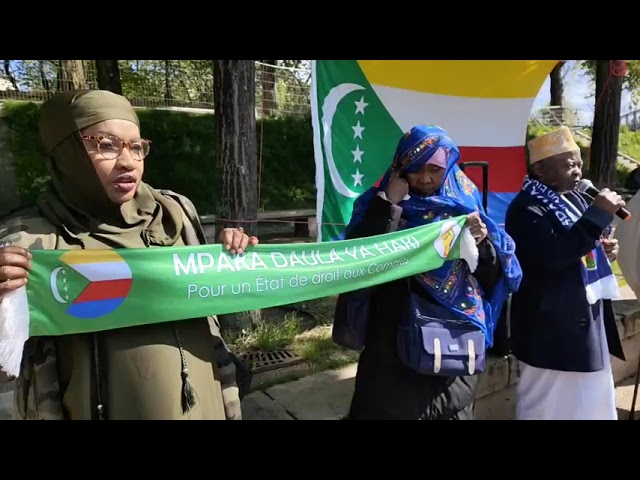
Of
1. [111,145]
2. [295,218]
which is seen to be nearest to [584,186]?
[111,145]

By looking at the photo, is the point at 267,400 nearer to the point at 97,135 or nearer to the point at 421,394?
the point at 421,394

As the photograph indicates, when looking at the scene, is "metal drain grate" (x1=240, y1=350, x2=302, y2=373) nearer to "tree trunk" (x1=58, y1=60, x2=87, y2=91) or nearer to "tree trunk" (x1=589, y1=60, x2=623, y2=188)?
"tree trunk" (x1=58, y1=60, x2=87, y2=91)

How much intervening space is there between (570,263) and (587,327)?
382 millimetres

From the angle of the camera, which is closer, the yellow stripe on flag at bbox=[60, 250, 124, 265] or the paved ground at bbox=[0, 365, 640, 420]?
the yellow stripe on flag at bbox=[60, 250, 124, 265]

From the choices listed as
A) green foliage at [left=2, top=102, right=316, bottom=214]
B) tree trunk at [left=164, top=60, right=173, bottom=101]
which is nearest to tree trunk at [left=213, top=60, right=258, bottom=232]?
green foliage at [left=2, top=102, right=316, bottom=214]

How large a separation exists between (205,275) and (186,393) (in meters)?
0.42

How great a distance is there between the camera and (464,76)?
14.6 ft

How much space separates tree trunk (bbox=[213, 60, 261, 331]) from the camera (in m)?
3.96

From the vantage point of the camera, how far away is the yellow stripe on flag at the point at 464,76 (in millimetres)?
3969

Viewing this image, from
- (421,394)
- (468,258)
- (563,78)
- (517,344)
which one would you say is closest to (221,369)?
(421,394)

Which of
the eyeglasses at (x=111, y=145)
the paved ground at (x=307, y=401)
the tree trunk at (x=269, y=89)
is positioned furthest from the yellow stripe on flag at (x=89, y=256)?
the tree trunk at (x=269, y=89)

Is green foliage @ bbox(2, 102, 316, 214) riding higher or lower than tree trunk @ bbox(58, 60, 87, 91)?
lower

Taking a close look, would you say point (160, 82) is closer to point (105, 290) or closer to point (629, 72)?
point (105, 290)

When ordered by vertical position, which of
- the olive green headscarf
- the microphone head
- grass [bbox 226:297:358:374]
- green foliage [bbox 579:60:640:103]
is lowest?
grass [bbox 226:297:358:374]
